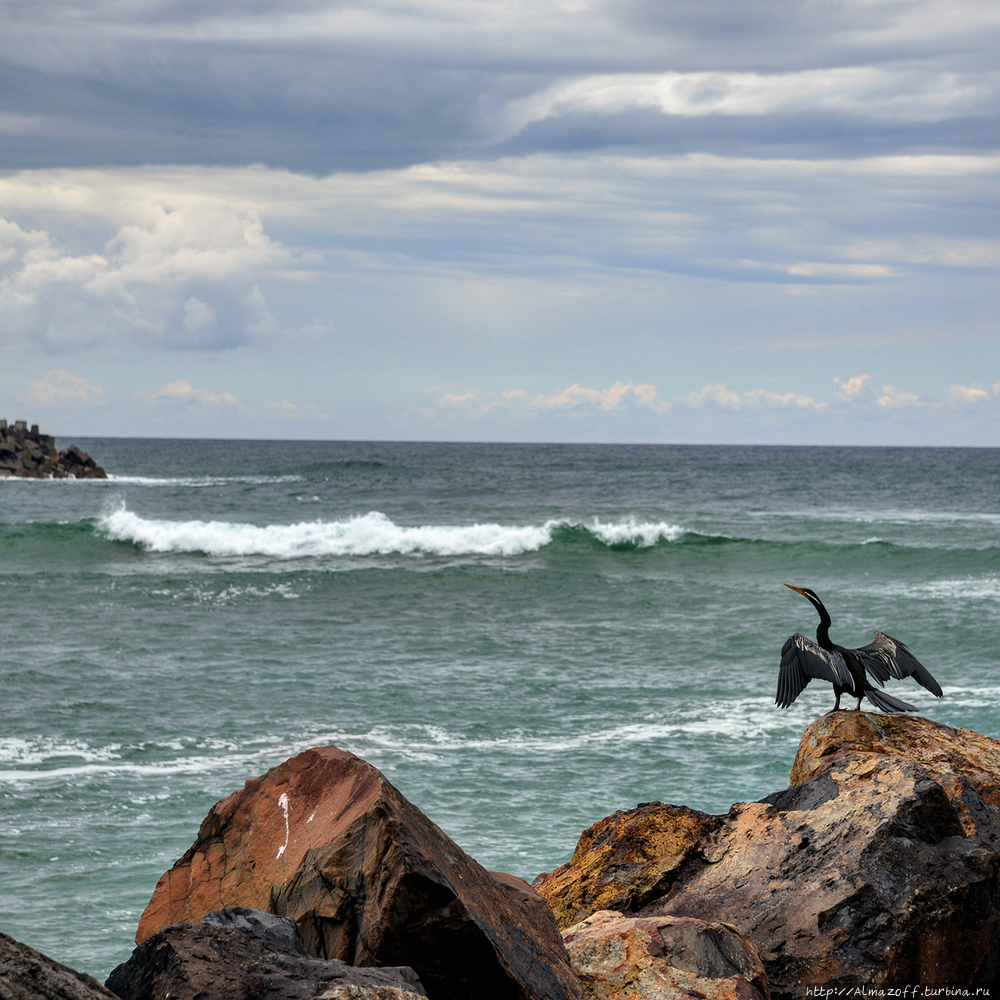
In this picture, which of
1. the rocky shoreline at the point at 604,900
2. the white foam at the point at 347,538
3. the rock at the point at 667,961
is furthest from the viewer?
the white foam at the point at 347,538

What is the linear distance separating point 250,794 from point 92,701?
7.47 meters

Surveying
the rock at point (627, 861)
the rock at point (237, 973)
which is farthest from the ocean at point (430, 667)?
the rock at point (237, 973)

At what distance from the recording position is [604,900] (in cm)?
460

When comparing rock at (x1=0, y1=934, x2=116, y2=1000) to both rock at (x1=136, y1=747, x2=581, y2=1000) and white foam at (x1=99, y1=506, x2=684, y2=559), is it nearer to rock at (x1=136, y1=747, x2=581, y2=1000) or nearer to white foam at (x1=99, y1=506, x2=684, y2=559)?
rock at (x1=136, y1=747, x2=581, y2=1000)

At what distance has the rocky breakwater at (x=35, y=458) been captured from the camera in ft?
173

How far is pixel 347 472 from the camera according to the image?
6556 centimetres

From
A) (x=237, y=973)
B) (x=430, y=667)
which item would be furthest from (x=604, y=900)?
(x=430, y=667)

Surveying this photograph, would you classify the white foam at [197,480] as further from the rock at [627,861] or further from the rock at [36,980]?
the rock at [36,980]

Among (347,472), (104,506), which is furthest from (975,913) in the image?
(347,472)

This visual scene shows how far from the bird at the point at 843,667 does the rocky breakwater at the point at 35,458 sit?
53164 mm

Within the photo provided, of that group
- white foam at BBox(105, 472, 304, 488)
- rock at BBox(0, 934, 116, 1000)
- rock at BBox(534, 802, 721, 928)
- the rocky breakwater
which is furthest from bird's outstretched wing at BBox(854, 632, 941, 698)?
the rocky breakwater

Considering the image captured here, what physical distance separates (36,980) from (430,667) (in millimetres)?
10575

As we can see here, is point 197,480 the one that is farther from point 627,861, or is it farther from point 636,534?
point 627,861

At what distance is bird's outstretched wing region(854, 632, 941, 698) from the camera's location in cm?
563
